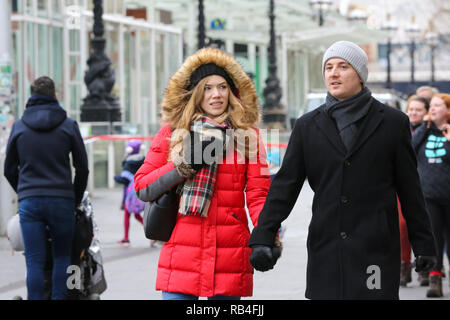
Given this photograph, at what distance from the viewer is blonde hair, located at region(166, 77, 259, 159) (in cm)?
564

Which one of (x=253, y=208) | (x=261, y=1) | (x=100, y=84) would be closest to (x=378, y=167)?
(x=253, y=208)

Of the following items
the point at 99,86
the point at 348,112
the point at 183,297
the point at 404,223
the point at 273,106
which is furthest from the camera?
the point at 273,106

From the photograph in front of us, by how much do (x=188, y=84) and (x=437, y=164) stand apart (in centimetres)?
477

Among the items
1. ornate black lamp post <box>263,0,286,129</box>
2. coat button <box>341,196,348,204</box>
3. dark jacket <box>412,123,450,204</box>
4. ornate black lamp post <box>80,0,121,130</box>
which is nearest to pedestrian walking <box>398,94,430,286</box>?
dark jacket <box>412,123,450,204</box>

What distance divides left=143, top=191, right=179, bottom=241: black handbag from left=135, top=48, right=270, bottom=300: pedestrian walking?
4 centimetres

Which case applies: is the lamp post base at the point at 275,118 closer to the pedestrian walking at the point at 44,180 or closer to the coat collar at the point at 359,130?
the pedestrian walking at the point at 44,180

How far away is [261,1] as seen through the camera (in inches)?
1459

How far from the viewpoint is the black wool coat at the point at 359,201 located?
4688mm

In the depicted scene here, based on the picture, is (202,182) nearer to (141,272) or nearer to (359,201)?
(359,201)

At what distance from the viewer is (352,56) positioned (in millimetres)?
4840

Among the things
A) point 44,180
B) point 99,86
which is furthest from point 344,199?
point 99,86

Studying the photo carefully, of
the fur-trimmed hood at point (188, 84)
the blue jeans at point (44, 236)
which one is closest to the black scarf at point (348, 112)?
the fur-trimmed hood at point (188, 84)

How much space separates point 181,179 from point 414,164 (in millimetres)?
1278

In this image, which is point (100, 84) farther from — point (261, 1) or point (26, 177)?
point (261, 1)
